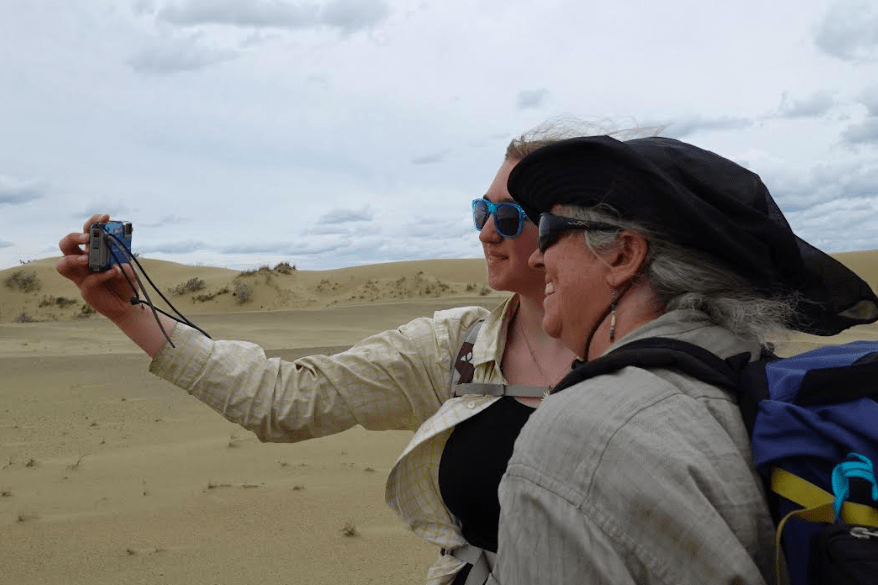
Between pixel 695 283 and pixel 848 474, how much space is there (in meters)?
0.45

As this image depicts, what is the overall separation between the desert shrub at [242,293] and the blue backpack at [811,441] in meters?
34.9

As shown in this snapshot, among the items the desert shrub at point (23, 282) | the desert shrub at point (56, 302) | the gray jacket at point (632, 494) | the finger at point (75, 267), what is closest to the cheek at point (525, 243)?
the finger at point (75, 267)

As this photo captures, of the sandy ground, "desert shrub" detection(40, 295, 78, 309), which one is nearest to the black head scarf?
the sandy ground

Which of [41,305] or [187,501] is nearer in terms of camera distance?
[187,501]

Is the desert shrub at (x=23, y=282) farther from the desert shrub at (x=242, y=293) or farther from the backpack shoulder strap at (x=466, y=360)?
the backpack shoulder strap at (x=466, y=360)

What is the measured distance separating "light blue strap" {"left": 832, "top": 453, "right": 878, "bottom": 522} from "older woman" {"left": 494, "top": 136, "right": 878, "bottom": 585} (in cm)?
14

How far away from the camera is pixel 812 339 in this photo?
747 inches

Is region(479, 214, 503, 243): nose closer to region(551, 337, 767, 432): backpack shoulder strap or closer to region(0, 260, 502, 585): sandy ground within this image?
region(551, 337, 767, 432): backpack shoulder strap

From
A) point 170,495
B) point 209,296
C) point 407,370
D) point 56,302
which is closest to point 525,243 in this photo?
point 407,370

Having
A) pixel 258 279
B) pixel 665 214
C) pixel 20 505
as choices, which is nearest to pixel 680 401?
pixel 665 214

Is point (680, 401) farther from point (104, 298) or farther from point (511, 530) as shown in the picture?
point (104, 298)

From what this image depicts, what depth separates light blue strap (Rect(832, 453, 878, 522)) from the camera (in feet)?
3.58

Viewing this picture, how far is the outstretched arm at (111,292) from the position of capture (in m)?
2.50

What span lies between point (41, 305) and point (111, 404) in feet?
92.5
